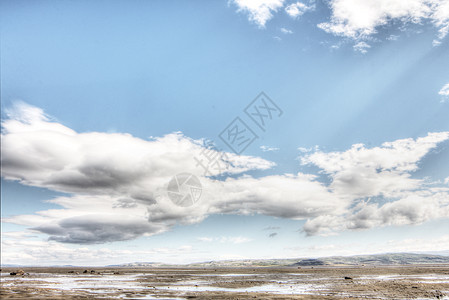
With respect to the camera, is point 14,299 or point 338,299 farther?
point 338,299

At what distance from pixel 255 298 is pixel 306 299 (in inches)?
271

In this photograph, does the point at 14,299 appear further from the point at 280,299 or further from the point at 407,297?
the point at 407,297

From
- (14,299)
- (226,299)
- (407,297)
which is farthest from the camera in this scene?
(407,297)

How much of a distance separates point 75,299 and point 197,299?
15.3m

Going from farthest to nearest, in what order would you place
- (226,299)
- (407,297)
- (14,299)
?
(407,297) → (226,299) → (14,299)

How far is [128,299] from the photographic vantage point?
114ft

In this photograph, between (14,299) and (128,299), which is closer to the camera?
(14,299)

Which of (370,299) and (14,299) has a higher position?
(14,299)

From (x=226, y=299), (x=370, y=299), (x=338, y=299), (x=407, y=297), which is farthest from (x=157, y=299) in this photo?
(x=407, y=297)

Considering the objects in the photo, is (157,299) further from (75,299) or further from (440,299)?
(440,299)

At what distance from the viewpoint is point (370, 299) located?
34656mm

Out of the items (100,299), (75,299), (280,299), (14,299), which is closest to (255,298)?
(280,299)

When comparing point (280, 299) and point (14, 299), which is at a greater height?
point (14, 299)

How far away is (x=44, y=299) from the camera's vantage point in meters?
32.4
